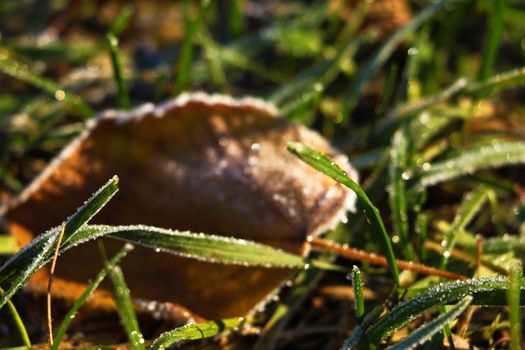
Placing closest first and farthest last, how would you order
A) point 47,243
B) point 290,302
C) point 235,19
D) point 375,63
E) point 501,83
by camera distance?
point 47,243
point 290,302
point 501,83
point 375,63
point 235,19

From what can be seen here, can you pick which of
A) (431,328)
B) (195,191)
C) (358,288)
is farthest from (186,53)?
(431,328)

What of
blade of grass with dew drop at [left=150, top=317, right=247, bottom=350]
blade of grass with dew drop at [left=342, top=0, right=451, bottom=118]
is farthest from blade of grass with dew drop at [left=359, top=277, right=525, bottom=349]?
blade of grass with dew drop at [left=342, top=0, right=451, bottom=118]

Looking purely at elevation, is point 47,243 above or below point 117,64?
below

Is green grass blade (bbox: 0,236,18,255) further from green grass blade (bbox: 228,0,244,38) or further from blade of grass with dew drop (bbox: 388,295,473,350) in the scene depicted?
green grass blade (bbox: 228,0,244,38)

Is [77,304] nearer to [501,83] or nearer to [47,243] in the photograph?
[47,243]

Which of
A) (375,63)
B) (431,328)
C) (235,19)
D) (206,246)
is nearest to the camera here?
(431,328)

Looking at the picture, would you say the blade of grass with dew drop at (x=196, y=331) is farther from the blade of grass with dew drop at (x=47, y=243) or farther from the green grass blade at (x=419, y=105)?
the green grass blade at (x=419, y=105)

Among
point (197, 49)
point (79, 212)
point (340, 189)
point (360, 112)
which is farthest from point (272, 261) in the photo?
point (197, 49)
